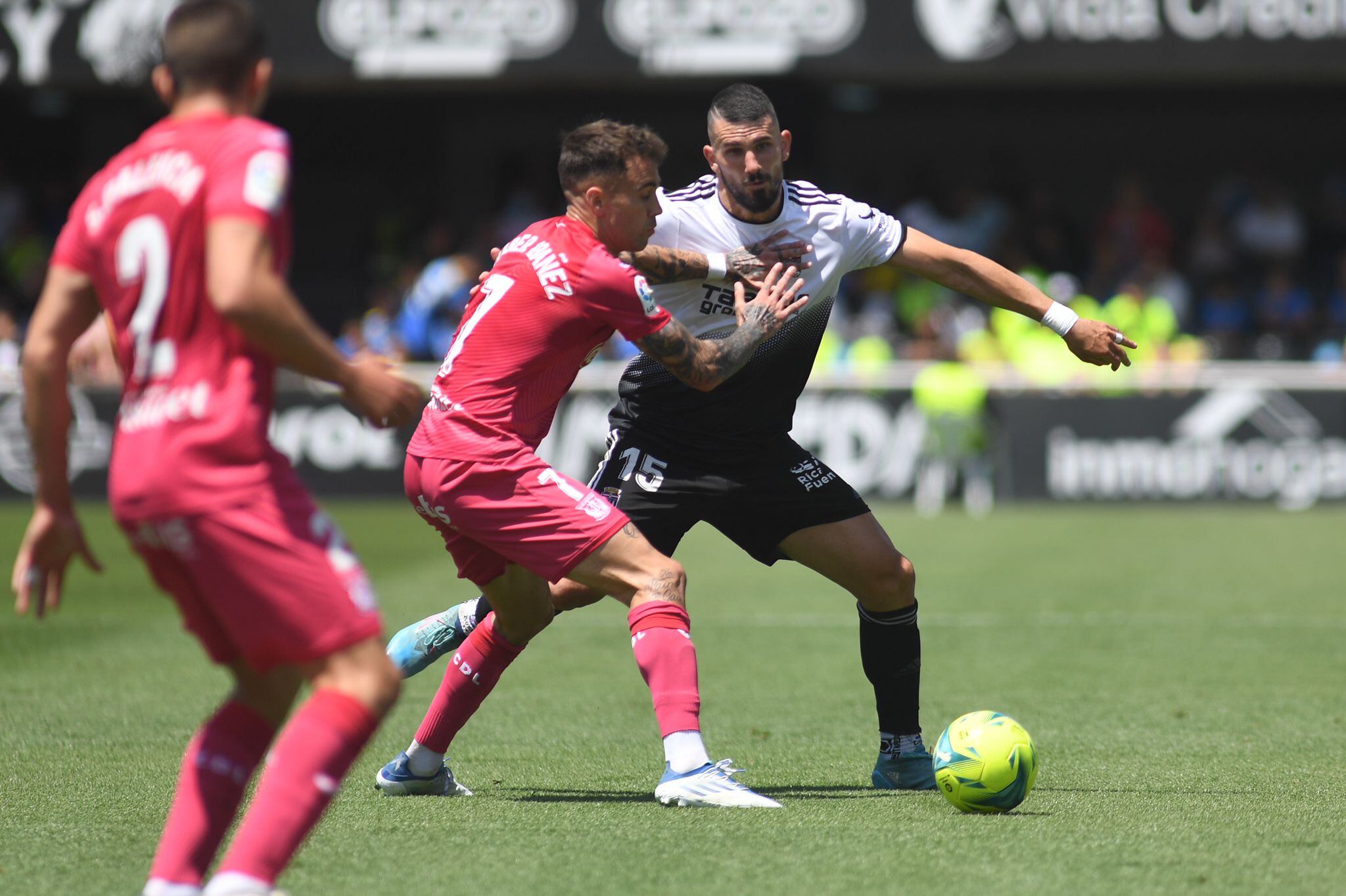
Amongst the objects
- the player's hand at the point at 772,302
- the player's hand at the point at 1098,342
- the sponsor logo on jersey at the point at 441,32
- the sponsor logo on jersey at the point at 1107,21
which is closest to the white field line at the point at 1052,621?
the player's hand at the point at 1098,342

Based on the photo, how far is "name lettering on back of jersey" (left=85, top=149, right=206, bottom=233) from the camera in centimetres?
337

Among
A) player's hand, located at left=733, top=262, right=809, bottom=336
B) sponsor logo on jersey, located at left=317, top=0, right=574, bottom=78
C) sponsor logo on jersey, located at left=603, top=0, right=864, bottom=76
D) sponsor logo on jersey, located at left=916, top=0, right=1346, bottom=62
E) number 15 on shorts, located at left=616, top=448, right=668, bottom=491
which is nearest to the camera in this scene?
player's hand, located at left=733, top=262, right=809, bottom=336

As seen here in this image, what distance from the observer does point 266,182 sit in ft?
10.9

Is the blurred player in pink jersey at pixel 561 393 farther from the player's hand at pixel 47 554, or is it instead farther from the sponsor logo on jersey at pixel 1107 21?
the sponsor logo on jersey at pixel 1107 21

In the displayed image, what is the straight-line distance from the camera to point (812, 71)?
64.3 ft

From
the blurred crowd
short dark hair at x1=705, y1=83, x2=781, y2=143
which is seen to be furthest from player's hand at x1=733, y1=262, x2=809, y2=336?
the blurred crowd

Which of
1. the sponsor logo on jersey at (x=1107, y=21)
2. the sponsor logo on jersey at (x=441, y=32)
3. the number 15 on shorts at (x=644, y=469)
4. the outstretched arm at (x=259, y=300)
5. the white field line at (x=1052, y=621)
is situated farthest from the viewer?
the sponsor logo on jersey at (x=441, y=32)

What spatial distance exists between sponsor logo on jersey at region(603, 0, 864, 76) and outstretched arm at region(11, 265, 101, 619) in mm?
16117

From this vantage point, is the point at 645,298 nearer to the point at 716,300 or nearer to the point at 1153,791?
the point at 716,300

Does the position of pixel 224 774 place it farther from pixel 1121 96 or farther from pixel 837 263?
pixel 1121 96

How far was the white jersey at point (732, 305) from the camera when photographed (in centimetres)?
565

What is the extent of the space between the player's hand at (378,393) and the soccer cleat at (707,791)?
72.2 inches

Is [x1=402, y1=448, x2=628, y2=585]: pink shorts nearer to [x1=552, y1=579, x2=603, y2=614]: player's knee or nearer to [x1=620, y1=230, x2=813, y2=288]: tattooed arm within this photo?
[x1=552, y1=579, x2=603, y2=614]: player's knee

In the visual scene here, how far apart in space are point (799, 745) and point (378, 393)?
10.6 feet
